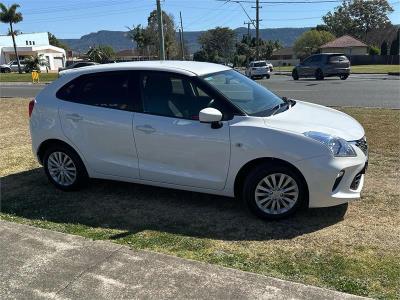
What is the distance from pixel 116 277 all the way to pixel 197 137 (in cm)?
181

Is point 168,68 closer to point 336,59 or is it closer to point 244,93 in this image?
point 244,93

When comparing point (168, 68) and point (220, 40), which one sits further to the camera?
point (220, 40)

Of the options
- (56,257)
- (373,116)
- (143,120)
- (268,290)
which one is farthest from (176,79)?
(373,116)

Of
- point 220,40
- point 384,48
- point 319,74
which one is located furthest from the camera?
point 220,40

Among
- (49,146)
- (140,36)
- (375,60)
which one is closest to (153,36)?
(140,36)

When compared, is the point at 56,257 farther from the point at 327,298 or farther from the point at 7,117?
the point at 7,117

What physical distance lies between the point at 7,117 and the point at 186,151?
9.22 metres

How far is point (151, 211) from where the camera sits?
5391 millimetres

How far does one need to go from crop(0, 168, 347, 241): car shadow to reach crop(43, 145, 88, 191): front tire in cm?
12

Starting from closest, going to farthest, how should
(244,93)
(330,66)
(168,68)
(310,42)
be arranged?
1. (168,68)
2. (244,93)
3. (330,66)
4. (310,42)

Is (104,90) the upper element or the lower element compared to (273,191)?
upper

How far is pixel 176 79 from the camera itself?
5.38m

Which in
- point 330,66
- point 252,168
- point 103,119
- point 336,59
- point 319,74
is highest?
point 103,119

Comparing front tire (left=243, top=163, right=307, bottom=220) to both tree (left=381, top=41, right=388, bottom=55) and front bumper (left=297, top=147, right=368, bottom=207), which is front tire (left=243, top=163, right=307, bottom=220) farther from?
tree (left=381, top=41, right=388, bottom=55)
